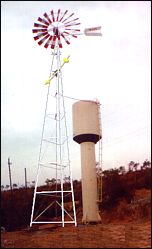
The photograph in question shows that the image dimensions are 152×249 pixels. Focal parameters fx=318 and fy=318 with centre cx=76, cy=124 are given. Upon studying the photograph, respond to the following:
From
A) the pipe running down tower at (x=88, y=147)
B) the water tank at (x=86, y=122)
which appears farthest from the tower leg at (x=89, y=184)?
the water tank at (x=86, y=122)

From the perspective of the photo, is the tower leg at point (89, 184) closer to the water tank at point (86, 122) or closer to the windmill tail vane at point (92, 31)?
the water tank at point (86, 122)

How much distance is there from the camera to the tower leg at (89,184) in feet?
59.9

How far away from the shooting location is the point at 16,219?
2188 centimetres

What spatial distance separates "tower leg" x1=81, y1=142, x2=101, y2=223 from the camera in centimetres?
1824

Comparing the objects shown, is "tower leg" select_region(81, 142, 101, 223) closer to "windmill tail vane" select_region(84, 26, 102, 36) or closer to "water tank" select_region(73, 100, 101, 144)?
"water tank" select_region(73, 100, 101, 144)

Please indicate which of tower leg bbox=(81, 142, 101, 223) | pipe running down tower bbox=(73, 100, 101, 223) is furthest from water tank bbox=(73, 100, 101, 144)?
tower leg bbox=(81, 142, 101, 223)

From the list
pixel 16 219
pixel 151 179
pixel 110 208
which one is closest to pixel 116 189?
pixel 110 208

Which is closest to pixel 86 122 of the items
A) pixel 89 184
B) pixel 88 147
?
pixel 88 147

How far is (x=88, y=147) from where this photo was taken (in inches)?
738

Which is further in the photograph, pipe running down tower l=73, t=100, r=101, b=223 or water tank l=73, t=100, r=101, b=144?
water tank l=73, t=100, r=101, b=144

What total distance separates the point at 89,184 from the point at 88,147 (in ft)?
7.05

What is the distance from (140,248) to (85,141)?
1011cm

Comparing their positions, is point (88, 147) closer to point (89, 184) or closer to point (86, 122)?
point (86, 122)

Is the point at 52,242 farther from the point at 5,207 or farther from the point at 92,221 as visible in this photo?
the point at 5,207
